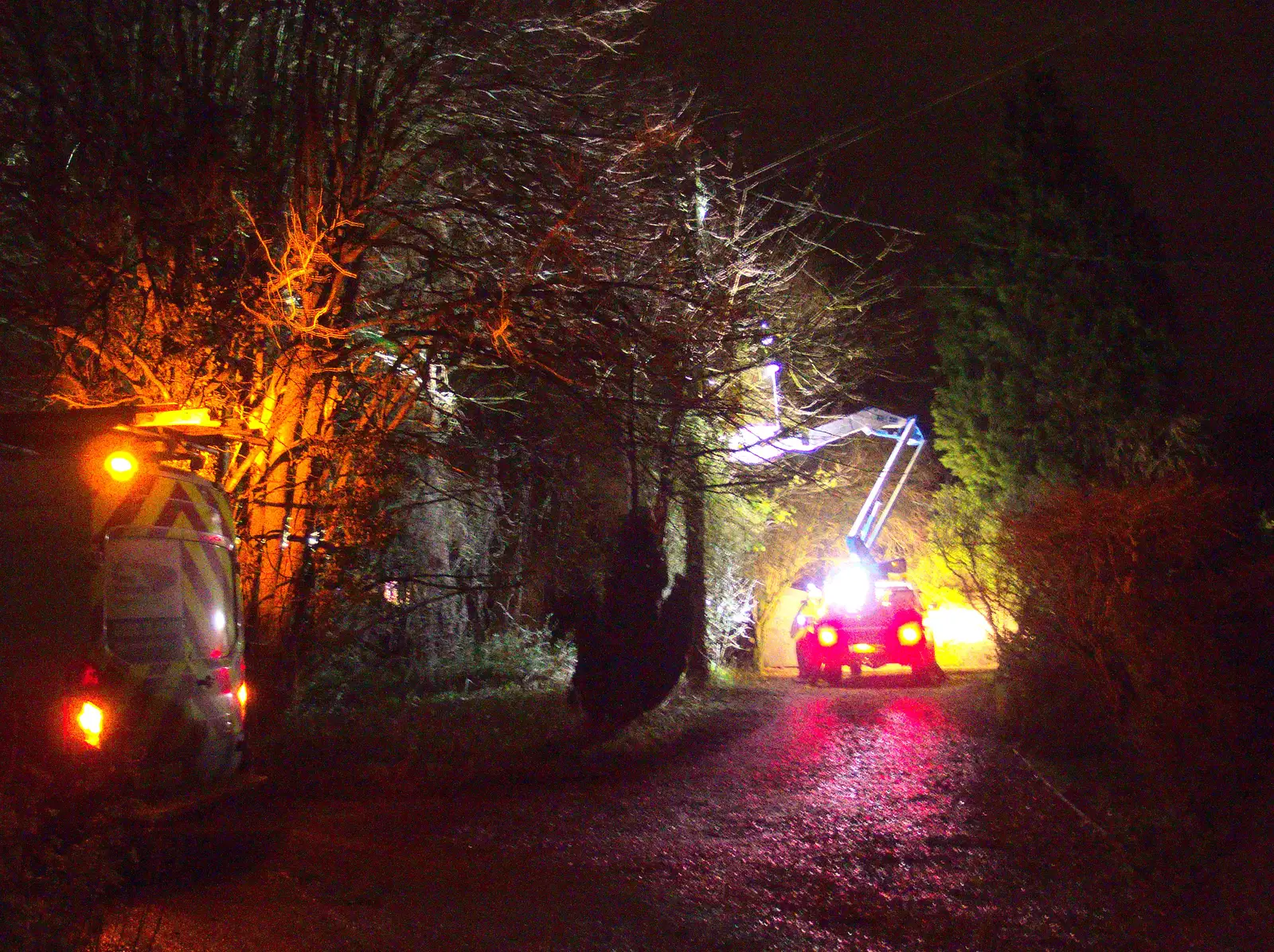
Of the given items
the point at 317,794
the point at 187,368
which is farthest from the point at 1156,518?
the point at 187,368

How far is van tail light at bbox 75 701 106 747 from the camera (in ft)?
19.6

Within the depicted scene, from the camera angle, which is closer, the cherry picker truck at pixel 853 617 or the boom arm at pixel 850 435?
the boom arm at pixel 850 435

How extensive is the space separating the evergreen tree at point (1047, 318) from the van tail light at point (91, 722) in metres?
20.7

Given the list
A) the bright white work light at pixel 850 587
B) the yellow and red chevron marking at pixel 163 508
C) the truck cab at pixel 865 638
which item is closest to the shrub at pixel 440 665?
the truck cab at pixel 865 638

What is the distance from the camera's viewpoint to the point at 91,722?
6.02 meters

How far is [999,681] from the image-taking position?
13.7 metres

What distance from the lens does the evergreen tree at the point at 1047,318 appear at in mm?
24453

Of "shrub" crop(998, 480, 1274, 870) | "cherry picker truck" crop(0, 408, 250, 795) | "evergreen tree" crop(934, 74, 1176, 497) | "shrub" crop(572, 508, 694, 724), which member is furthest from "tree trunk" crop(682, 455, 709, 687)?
"evergreen tree" crop(934, 74, 1176, 497)

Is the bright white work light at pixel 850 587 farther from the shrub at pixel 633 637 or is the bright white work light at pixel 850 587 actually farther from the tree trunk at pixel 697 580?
the shrub at pixel 633 637

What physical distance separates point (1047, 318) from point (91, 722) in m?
23.4

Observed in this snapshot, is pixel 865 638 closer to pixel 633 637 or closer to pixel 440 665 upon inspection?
pixel 440 665

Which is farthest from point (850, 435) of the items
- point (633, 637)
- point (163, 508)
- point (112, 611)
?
point (112, 611)

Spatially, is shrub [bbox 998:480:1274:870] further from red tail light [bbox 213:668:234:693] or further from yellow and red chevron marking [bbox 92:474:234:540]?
yellow and red chevron marking [bbox 92:474:234:540]

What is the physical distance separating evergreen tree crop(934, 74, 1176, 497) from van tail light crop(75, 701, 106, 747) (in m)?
20.7
